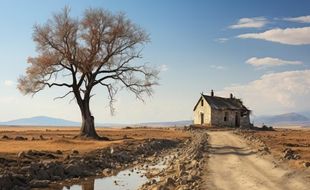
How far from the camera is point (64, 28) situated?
5794 centimetres

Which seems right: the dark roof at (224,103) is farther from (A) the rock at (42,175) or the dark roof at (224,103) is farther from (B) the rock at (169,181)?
(B) the rock at (169,181)

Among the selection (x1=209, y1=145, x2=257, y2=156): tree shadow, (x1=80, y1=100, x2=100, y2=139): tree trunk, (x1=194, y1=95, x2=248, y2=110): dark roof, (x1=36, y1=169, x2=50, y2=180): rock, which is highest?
(x1=194, y1=95, x2=248, y2=110): dark roof

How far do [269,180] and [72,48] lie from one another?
40162 mm

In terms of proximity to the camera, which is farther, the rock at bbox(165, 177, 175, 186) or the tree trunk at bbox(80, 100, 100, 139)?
the tree trunk at bbox(80, 100, 100, 139)

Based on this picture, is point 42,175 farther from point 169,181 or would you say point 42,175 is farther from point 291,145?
point 291,145

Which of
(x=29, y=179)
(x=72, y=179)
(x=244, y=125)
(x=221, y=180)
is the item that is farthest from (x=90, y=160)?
(x=244, y=125)

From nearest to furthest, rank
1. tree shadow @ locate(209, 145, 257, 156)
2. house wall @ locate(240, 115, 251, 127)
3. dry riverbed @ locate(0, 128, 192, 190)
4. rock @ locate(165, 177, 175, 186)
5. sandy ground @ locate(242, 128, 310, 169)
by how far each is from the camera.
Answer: rock @ locate(165, 177, 175, 186), dry riverbed @ locate(0, 128, 192, 190), sandy ground @ locate(242, 128, 310, 169), tree shadow @ locate(209, 145, 257, 156), house wall @ locate(240, 115, 251, 127)

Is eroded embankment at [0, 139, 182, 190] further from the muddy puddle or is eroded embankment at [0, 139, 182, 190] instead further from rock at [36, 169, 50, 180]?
the muddy puddle

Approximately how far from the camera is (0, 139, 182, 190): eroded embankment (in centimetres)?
2295

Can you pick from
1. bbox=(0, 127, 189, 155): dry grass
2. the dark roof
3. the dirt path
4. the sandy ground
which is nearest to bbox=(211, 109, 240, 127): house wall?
the dark roof

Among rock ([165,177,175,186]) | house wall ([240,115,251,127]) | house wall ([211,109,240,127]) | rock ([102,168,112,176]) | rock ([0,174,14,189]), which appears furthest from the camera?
house wall ([240,115,251,127])

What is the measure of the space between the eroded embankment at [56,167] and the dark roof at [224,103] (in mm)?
63498

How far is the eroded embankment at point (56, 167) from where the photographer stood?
23.0m

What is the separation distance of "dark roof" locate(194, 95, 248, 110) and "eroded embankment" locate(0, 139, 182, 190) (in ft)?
208
